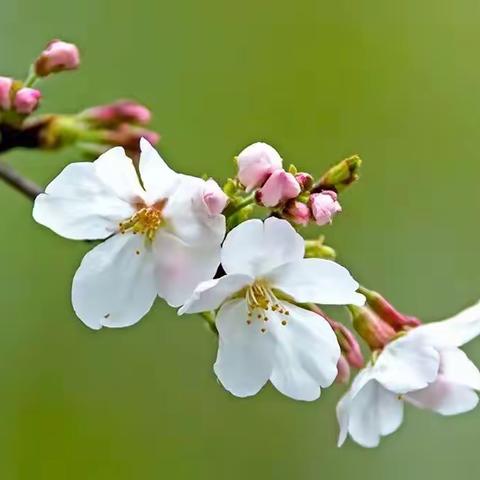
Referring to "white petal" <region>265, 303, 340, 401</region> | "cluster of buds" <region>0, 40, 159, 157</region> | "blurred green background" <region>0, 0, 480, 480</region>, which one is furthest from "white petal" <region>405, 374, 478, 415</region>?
"blurred green background" <region>0, 0, 480, 480</region>

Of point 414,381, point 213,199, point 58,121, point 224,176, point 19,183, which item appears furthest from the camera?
point 224,176

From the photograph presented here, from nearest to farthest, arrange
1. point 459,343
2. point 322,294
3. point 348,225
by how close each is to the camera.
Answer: point 322,294, point 459,343, point 348,225

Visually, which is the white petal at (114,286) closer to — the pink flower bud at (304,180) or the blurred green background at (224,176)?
the pink flower bud at (304,180)

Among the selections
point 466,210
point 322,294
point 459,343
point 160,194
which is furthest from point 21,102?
point 466,210

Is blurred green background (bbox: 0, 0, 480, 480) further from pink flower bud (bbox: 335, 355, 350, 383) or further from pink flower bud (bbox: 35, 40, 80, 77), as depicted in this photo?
pink flower bud (bbox: 335, 355, 350, 383)

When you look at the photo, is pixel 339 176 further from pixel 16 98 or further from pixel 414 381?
pixel 16 98

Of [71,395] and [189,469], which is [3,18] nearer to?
[71,395]

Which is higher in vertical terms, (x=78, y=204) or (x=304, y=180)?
(x=304, y=180)

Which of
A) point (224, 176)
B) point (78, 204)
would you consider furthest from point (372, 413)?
point (224, 176)
